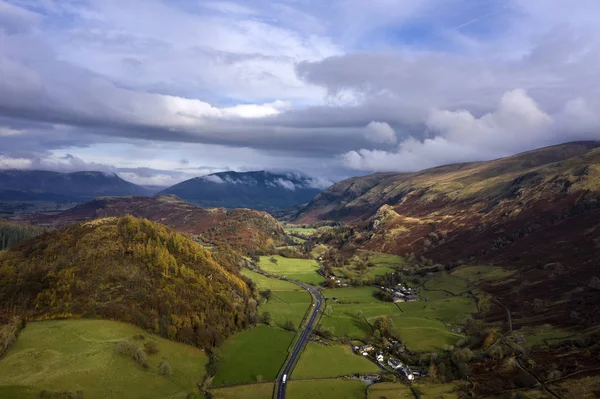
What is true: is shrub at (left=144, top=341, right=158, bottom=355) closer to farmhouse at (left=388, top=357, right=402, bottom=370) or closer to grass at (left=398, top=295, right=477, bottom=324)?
farmhouse at (left=388, top=357, right=402, bottom=370)

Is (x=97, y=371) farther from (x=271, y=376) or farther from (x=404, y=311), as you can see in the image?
(x=404, y=311)

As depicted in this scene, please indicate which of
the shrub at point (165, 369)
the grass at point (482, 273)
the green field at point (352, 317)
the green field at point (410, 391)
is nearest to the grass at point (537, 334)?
the green field at point (410, 391)

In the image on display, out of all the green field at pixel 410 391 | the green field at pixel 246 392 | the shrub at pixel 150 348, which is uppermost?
the shrub at pixel 150 348

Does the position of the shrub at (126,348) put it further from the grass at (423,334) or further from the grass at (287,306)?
the grass at (423,334)

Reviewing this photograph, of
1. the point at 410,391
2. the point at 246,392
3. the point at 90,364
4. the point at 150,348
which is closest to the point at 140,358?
the point at 150,348

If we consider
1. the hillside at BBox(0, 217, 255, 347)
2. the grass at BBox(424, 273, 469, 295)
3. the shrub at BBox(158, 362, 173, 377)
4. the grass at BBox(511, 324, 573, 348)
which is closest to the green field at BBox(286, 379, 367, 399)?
the shrub at BBox(158, 362, 173, 377)

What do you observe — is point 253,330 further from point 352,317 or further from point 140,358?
point 140,358
